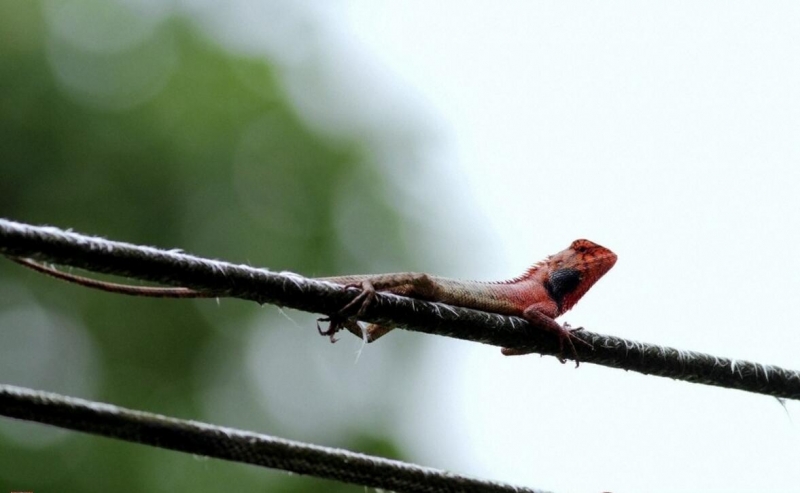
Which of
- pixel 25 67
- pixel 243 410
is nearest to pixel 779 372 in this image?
pixel 243 410

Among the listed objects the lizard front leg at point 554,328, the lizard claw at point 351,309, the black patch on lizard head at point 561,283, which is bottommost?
the black patch on lizard head at point 561,283

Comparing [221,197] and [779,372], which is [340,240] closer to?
[221,197]

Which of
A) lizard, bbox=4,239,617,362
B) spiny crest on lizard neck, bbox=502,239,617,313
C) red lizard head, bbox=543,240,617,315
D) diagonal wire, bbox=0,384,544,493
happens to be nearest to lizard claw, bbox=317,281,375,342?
lizard, bbox=4,239,617,362

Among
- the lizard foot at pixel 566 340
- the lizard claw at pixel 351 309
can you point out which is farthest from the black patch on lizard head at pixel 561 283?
the lizard claw at pixel 351 309

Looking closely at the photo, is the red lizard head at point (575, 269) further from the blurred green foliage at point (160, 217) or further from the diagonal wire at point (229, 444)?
the blurred green foliage at point (160, 217)

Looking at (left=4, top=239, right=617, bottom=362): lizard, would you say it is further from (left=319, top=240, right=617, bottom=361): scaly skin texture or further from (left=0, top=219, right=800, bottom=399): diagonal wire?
(left=0, top=219, right=800, bottom=399): diagonal wire

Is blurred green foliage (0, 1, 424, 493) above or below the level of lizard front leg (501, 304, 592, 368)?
below

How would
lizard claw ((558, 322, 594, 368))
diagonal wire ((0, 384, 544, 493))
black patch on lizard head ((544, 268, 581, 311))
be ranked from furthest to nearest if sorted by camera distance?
black patch on lizard head ((544, 268, 581, 311)) < lizard claw ((558, 322, 594, 368)) < diagonal wire ((0, 384, 544, 493))

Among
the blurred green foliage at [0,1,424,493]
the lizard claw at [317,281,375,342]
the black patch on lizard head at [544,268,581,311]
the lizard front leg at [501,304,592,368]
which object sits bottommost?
the blurred green foliage at [0,1,424,493]
